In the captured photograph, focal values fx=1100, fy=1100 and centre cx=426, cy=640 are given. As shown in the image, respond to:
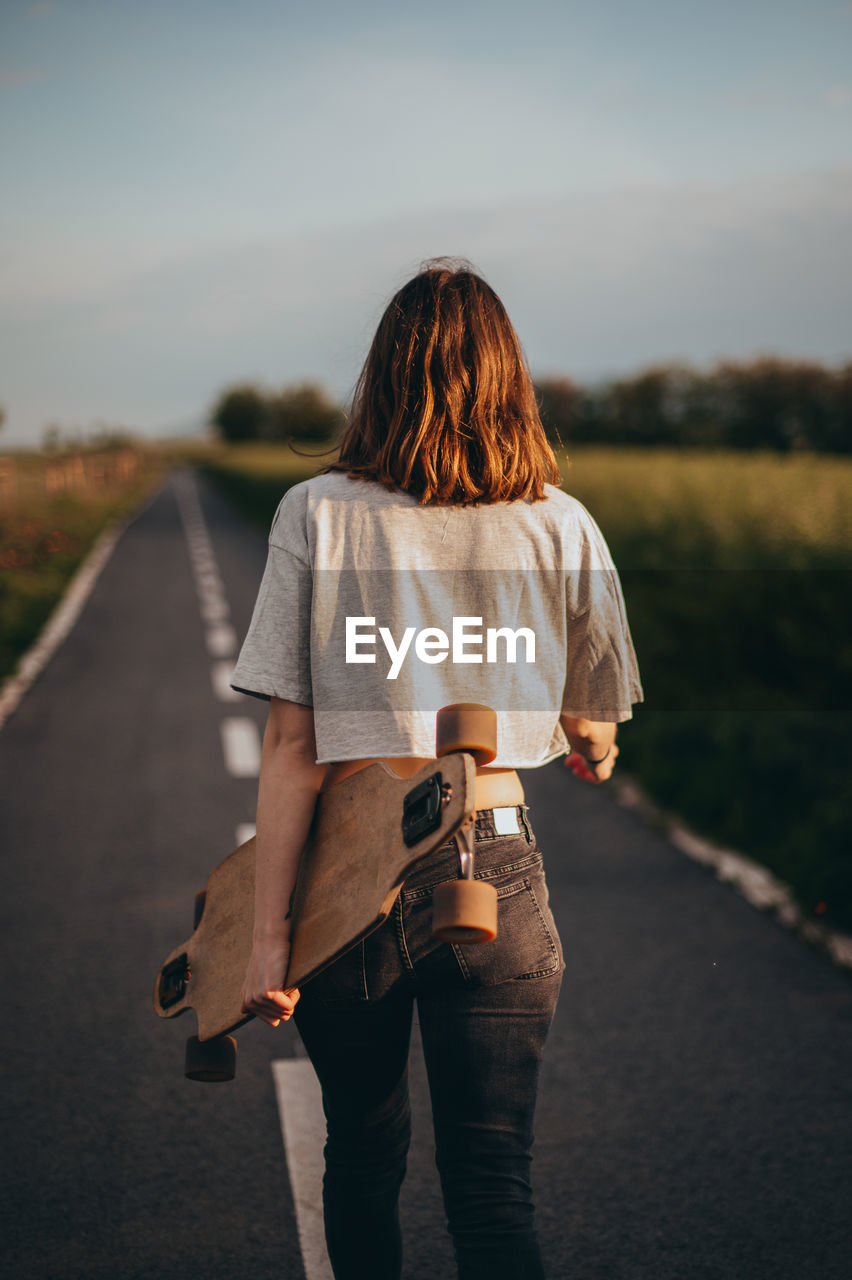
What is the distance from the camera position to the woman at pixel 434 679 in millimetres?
1665

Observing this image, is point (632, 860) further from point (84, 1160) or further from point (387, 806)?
point (387, 806)

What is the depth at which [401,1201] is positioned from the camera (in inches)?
114

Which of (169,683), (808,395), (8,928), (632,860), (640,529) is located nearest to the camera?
(8,928)

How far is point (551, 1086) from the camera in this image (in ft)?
11.4

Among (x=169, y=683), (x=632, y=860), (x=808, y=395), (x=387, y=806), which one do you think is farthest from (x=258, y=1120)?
(x=808, y=395)

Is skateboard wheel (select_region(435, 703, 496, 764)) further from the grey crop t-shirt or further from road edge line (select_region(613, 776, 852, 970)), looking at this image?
road edge line (select_region(613, 776, 852, 970))

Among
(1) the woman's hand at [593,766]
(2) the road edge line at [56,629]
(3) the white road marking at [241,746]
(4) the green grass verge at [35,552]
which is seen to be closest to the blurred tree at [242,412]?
(4) the green grass verge at [35,552]

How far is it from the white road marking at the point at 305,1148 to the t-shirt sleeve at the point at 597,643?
5.33ft

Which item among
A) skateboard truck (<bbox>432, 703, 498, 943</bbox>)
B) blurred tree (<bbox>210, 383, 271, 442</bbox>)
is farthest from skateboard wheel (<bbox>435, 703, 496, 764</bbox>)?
blurred tree (<bbox>210, 383, 271, 442</bbox>)

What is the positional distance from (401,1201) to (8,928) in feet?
7.61

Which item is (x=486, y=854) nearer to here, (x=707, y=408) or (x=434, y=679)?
(x=434, y=679)

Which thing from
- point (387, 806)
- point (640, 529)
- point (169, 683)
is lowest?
point (169, 683)

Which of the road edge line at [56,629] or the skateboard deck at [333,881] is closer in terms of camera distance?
the skateboard deck at [333,881]

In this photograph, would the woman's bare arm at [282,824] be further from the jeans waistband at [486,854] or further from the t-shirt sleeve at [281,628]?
the jeans waistband at [486,854]
